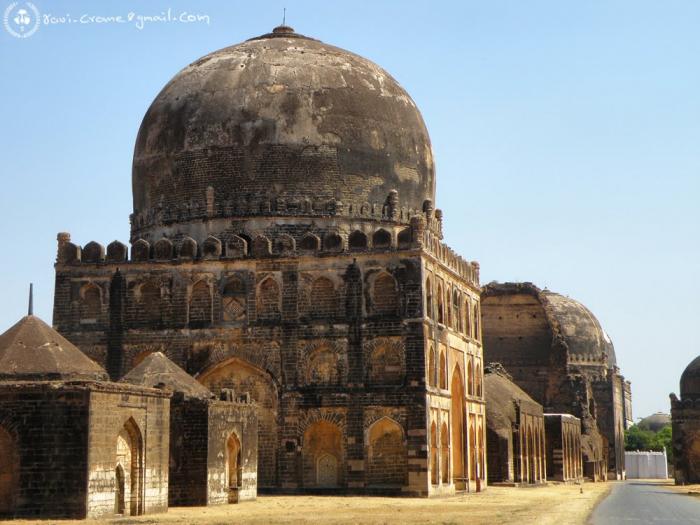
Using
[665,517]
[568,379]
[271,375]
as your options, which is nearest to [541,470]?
[568,379]

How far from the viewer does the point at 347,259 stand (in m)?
40.0

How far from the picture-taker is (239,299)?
40594 millimetres

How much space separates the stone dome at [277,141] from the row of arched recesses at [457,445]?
6.75 metres

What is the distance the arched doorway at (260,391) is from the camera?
39.3m

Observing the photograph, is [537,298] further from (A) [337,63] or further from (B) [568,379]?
(A) [337,63]

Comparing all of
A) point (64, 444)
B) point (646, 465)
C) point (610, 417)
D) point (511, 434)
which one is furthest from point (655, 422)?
point (64, 444)

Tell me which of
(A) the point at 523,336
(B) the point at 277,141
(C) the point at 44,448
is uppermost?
(B) the point at 277,141

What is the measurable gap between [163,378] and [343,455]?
25.7ft

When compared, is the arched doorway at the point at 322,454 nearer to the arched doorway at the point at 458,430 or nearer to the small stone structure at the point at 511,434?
the arched doorway at the point at 458,430

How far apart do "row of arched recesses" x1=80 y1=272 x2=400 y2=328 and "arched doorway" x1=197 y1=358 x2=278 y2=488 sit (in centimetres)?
155

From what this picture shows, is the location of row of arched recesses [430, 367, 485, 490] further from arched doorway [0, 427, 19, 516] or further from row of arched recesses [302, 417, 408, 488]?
arched doorway [0, 427, 19, 516]

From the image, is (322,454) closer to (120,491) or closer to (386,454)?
(386,454)

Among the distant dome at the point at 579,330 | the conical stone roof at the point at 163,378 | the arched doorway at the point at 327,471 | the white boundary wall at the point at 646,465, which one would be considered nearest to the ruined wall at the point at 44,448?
the conical stone roof at the point at 163,378

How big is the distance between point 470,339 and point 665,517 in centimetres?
1966
